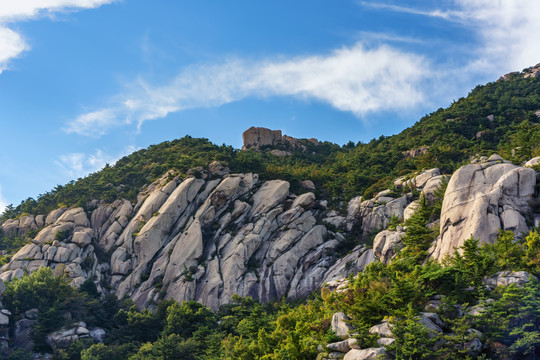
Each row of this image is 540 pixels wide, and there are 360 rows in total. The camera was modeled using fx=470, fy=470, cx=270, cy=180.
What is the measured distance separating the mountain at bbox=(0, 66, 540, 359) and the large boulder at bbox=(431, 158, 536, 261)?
3.7 inches

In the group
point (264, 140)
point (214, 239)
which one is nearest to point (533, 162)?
point (214, 239)

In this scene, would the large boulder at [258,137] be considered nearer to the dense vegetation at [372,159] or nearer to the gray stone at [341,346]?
the dense vegetation at [372,159]

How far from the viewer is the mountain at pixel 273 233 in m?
29.5

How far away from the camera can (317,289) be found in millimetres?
43438

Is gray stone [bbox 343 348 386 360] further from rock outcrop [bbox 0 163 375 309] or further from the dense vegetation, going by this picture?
the dense vegetation

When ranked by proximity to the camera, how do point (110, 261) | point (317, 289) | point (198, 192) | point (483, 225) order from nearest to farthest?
point (483, 225)
point (317, 289)
point (110, 261)
point (198, 192)

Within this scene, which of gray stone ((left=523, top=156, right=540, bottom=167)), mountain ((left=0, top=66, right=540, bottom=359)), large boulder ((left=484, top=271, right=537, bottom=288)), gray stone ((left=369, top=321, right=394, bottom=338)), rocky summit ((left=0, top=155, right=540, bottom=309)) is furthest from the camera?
rocky summit ((left=0, top=155, right=540, bottom=309))

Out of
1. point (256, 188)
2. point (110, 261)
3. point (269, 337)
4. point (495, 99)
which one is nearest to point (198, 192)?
point (256, 188)

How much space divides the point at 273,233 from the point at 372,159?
19048 mm

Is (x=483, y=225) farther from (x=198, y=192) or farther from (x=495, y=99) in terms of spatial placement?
(x=495, y=99)

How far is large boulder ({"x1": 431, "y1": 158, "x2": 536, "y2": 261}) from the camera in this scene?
101 feet

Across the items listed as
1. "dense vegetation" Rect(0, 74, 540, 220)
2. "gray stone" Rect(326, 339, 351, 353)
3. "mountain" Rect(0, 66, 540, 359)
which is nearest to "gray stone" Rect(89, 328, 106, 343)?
"mountain" Rect(0, 66, 540, 359)

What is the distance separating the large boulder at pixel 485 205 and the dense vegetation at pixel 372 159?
11.2 m

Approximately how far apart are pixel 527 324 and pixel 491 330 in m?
1.54
